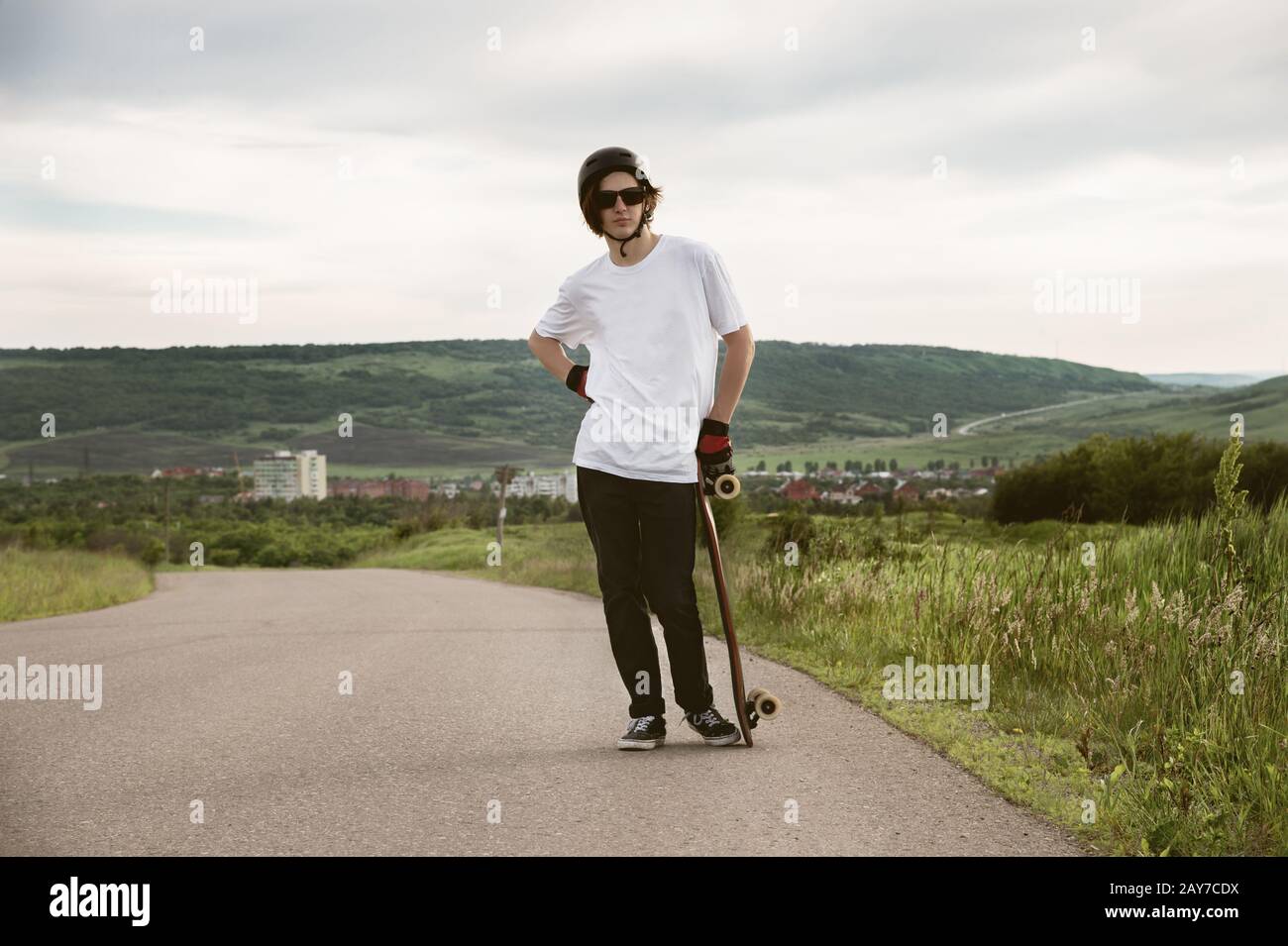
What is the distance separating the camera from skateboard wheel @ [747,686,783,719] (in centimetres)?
537

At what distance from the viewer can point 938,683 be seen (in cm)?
698

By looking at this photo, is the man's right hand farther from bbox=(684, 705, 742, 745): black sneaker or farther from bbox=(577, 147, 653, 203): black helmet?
bbox=(684, 705, 742, 745): black sneaker

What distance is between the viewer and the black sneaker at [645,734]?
17.5 ft

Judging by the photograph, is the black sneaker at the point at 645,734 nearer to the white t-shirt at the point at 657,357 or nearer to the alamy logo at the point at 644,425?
the white t-shirt at the point at 657,357

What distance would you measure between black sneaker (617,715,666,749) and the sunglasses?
2321mm

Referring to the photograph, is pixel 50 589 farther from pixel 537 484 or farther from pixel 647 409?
pixel 537 484

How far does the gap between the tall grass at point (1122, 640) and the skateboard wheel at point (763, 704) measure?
1328mm

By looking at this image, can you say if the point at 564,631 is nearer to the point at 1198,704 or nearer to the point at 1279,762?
the point at 1198,704

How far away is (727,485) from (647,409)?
52 cm

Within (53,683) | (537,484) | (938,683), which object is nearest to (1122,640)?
(938,683)

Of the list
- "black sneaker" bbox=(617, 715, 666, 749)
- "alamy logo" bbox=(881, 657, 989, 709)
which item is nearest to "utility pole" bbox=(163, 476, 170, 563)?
"alamy logo" bbox=(881, 657, 989, 709)

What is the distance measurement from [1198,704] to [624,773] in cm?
259

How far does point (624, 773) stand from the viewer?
489 centimetres
